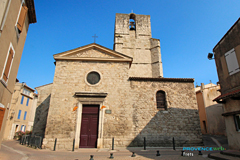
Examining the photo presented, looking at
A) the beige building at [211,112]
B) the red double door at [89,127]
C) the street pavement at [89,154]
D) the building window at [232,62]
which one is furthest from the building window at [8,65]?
the beige building at [211,112]

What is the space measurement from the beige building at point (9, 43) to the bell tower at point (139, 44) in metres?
12.7

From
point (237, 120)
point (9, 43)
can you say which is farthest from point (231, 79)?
point (9, 43)

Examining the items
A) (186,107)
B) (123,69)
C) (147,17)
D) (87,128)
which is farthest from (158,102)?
(147,17)

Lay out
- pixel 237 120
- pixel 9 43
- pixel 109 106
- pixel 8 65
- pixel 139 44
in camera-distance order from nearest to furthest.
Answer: pixel 9 43
pixel 8 65
pixel 237 120
pixel 109 106
pixel 139 44

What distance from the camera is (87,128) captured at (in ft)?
35.4

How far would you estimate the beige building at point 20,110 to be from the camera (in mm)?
21405

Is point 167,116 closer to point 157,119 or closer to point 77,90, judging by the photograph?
point 157,119

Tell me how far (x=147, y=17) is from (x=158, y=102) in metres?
14.4

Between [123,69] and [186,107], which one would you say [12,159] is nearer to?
[123,69]

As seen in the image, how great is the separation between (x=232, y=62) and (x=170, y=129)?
581cm

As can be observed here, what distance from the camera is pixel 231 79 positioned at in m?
8.46

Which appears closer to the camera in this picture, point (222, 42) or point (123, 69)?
point (222, 42)

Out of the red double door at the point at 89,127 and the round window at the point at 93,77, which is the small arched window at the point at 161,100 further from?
the round window at the point at 93,77

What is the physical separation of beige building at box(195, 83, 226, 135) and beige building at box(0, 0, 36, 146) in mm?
19977
